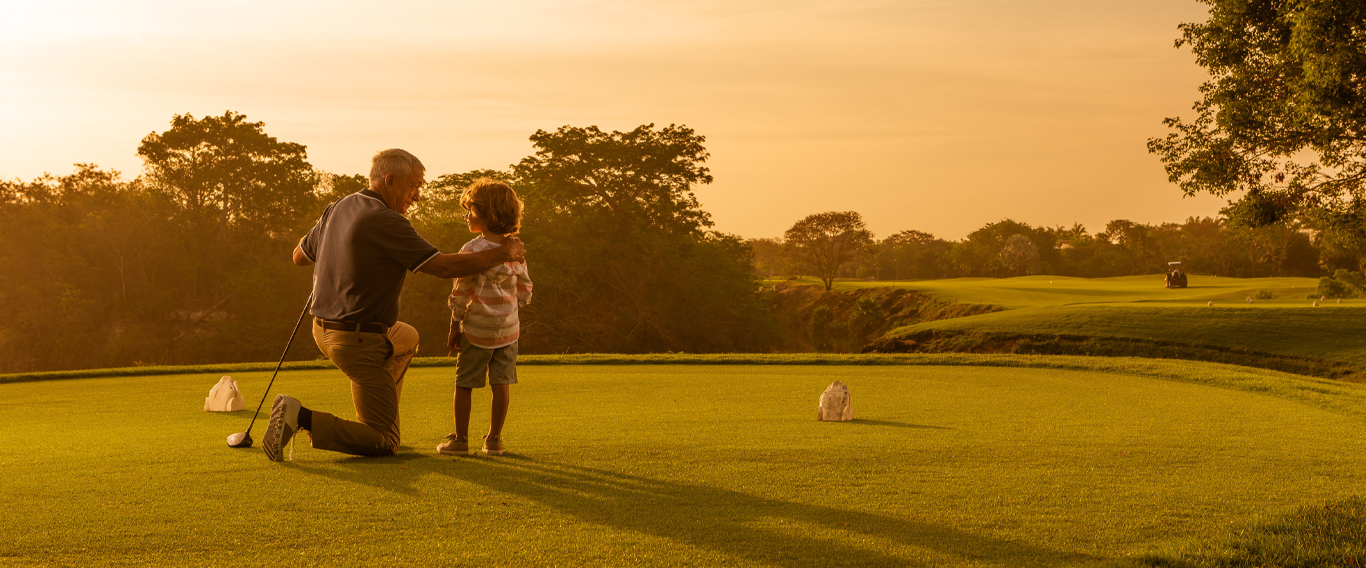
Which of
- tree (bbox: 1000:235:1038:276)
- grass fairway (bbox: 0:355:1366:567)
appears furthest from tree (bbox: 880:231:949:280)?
grass fairway (bbox: 0:355:1366:567)

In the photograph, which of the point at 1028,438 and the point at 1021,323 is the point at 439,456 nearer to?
the point at 1028,438

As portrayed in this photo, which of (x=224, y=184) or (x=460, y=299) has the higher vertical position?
(x=224, y=184)

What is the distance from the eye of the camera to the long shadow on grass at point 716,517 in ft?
11.6

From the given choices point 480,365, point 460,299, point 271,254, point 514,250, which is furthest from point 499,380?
point 271,254

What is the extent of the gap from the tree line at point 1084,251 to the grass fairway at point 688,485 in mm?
77595

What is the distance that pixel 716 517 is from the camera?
403 centimetres

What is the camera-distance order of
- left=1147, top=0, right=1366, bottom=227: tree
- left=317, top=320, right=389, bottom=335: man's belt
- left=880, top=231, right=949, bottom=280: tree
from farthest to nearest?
left=880, top=231, right=949, bottom=280: tree, left=1147, top=0, right=1366, bottom=227: tree, left=317, top=320, right=389, bottom=335: man's belt

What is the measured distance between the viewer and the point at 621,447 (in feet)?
19.4

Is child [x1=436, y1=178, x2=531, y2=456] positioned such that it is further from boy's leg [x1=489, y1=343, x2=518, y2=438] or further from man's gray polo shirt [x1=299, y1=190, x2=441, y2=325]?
man's gray polo shirt [x1=299, y1=190, x2=441, y2=325]

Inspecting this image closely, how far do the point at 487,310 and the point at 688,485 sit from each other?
6.00 feet

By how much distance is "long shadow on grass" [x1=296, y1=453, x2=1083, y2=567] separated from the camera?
353cm

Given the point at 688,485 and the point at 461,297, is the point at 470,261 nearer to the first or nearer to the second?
the point at 461,297

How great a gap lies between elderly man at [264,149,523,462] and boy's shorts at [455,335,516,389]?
46 centimetres

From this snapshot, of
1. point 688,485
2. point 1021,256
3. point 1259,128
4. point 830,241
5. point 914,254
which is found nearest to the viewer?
point 688,485
